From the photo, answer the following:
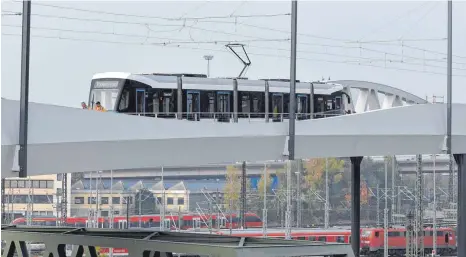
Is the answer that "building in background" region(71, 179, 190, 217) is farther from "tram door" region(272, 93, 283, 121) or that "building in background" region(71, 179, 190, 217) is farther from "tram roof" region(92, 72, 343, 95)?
"tram door" region(272, 93, 283, 121)

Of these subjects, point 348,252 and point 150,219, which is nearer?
point 348,252

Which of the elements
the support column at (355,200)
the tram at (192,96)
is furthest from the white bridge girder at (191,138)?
the support column at (355,200)

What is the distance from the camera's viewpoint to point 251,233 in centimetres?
4859

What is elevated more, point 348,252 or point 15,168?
point 15,168

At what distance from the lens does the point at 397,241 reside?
53.3 m

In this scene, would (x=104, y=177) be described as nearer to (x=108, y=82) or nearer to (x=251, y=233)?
(x=251, y=233)

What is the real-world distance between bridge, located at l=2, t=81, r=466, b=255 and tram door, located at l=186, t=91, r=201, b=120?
6.74 meters

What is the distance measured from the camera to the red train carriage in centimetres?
5300

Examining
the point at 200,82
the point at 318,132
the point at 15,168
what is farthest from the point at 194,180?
the point at 15,168

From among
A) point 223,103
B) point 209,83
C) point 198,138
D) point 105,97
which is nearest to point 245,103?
point 223,103

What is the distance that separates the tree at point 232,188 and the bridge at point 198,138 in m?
39.2

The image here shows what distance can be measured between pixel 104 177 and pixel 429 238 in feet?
66.2

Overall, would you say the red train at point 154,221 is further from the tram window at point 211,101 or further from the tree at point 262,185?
the tram window at point 211,101

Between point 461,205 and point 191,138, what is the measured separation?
29.2 ft
